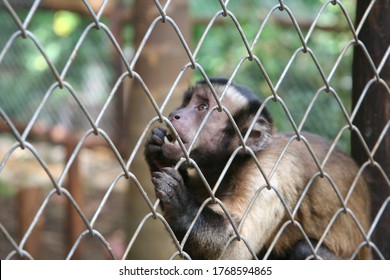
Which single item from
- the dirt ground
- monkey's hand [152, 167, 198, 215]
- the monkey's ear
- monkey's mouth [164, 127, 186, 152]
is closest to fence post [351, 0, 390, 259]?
the monkey's ear

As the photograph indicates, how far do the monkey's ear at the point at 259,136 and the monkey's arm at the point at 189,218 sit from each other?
0.56m

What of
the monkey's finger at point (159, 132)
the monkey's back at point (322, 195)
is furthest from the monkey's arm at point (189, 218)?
the monkey's back at point (322, 195)

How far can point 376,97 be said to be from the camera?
3137mm

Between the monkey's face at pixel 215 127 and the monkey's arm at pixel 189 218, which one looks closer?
the monkey's arm at pixel 189 218

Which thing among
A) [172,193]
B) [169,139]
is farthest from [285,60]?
[172,193]

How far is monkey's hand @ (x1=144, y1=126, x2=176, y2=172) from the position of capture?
2896mm

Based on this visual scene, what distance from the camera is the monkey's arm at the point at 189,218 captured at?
2332 millimetres

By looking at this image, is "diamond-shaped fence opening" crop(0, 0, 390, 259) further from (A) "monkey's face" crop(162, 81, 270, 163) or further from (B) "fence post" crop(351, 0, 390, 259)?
(B) "fence post" crop(351, 0, 390, 259)

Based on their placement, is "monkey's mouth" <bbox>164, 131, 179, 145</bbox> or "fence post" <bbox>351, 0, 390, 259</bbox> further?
"fence post" <bbox>351, 0, 390, 259</bbox>

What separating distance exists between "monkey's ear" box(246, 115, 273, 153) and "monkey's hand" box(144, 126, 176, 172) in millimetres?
457

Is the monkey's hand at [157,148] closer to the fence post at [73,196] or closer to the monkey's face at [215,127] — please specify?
the monkey's face at [215,127]

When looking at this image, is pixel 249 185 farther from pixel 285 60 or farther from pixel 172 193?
pixel 285 60

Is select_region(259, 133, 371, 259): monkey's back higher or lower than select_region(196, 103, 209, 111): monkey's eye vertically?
lower
